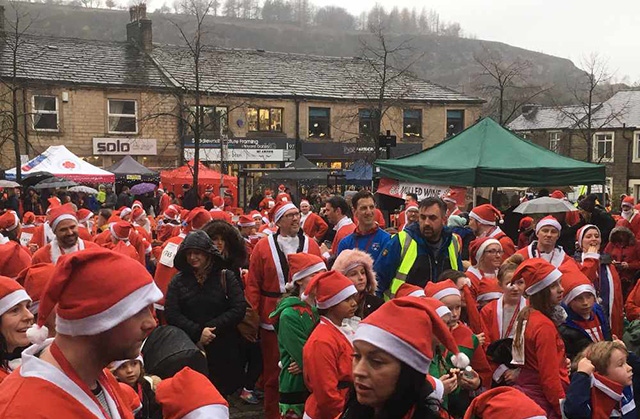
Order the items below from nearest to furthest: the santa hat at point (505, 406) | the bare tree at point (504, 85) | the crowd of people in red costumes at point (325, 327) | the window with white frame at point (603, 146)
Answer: the crowd of people in red costumes at point (325, 327), the santa hat at point (505, 406), the bare tree at point (504, 85), the window with white frame at point (603, 146)

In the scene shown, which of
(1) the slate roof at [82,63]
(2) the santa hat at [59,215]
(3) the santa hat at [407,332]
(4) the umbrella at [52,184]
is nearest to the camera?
(3) the santa hat at [407,332]

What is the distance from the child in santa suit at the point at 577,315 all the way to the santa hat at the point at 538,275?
2.10ft

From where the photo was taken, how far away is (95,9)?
96500 mm

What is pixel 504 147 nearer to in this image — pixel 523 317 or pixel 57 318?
pixel 523 317

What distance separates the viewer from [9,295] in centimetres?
368

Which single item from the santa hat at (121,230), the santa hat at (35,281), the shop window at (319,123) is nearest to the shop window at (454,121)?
the shop window at (319,123)

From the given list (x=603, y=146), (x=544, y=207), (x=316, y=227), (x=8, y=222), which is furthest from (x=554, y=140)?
(x=8, y=222)

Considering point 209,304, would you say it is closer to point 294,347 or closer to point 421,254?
point 294,347

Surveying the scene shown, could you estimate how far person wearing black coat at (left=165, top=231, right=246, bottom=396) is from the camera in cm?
550

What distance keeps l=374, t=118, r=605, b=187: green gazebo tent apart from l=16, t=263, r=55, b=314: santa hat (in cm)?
604

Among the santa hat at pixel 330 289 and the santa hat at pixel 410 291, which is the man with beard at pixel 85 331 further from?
the santa hat at pixel 410 291

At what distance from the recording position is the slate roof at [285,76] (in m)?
33.1

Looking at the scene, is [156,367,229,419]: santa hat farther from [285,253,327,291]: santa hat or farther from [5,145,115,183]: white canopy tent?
[5,145,115,183]: white canopy tent

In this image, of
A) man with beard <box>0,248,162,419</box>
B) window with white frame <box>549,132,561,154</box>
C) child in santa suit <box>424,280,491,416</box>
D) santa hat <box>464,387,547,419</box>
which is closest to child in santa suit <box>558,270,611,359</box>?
child in santa suit <box>424,280,491,416</box>
